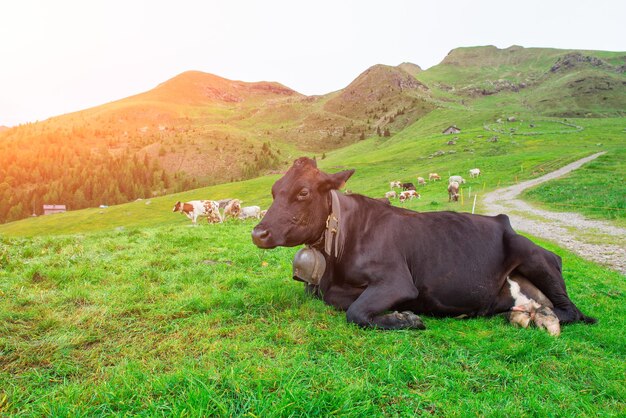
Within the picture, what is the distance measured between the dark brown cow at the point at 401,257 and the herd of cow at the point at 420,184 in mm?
27778

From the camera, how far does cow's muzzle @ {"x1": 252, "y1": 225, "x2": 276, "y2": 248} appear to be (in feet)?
16.0

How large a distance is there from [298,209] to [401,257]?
1.78 meters

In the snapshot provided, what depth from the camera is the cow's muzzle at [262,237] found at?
489 centimetres

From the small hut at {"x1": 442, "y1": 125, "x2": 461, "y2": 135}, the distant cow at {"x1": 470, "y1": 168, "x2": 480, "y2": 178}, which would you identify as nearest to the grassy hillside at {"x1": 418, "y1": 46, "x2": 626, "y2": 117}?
the small hut at {"x1": 442, "y1": 125, "x2": 461, "y2": 135}

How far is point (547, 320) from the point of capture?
5.09 m

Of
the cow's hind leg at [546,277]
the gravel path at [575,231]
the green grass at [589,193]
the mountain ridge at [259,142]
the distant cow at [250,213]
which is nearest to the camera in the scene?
the cow's hind leg at [546,277]

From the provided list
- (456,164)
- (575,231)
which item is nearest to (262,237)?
(575,231)

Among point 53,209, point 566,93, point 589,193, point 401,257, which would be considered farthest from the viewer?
point 566,93

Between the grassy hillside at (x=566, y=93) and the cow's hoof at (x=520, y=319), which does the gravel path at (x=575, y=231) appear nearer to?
the cow's hoof at (x=520, y=319)

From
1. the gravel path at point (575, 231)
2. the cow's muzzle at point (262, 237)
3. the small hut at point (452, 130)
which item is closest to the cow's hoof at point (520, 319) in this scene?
the cow's muzzle at point (262, 237)

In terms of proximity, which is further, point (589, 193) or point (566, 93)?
point (566, 93)

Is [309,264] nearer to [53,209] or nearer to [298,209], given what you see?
[298,209]

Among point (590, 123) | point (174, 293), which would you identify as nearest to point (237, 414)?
point (174, 293)

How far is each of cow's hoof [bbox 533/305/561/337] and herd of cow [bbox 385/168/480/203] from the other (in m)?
28.3
